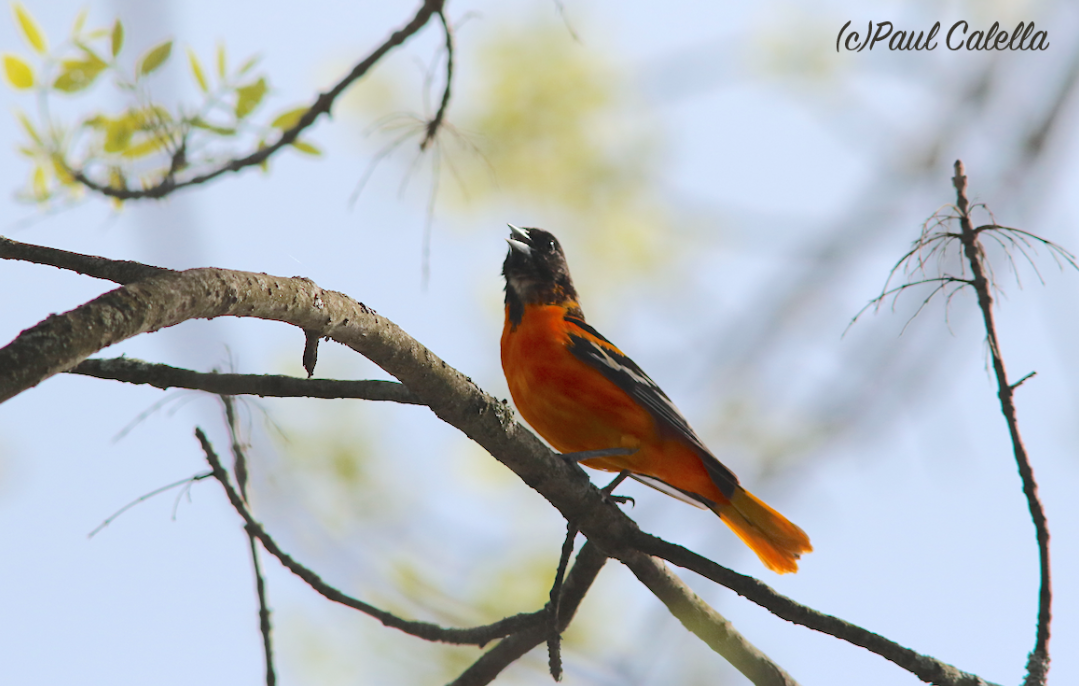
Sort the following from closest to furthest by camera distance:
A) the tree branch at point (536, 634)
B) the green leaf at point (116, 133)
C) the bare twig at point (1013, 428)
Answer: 1. the bare twig at point (1013, 428)
2. the tree branch at point (536, 634)
3. the green leaf at point (116, 133)

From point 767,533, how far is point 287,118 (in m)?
3.51

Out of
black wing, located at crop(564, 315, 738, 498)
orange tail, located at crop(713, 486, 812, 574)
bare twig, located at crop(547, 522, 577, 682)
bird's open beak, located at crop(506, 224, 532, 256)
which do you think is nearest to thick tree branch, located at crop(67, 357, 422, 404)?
bare twig, located at crop(547, 522, 577, 682)

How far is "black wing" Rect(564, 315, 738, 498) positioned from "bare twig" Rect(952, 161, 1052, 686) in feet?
5.21

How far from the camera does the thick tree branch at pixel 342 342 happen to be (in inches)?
56.5

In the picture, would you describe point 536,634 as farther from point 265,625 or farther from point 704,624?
point 265,625

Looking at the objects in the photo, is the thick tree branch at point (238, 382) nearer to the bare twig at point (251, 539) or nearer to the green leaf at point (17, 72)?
the bare twig at point (251, 539)

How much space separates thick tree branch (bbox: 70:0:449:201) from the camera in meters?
3.86

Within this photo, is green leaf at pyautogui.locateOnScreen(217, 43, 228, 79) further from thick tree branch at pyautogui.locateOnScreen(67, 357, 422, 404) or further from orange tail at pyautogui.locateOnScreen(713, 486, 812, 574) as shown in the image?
orange tail at pyautogui.locateOnScreen(713, 486, 812, 574)

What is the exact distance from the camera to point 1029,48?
88.7 inches

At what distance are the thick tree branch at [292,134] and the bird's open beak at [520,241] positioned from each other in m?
1.55

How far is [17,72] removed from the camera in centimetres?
416

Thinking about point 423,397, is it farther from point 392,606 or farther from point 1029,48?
point 1029,48

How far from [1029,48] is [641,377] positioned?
252 cm

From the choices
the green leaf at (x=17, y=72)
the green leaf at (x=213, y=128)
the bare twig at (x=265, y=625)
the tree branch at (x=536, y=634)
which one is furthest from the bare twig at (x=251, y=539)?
the green leaf at (x=17, y=72)
